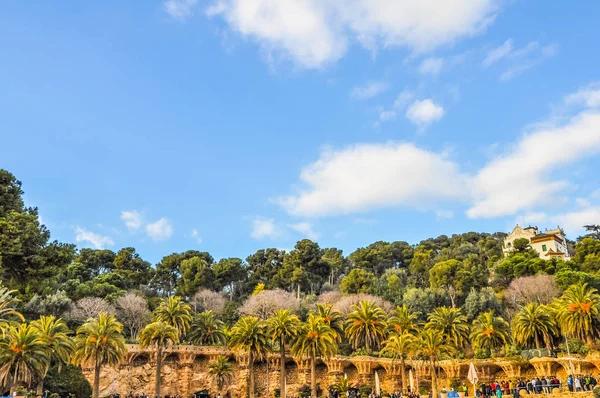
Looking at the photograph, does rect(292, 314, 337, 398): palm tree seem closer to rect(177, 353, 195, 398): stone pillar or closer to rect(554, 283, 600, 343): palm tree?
rect(177, 353, 195, 398): stone pillar

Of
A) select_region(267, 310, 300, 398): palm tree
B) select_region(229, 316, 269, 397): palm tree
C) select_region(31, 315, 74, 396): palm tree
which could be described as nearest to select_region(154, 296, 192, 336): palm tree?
select_region(229, 316, 269, 397): palm tree

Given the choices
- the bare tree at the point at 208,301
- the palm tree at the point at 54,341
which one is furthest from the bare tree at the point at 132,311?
the palm tree at the point at 54,341

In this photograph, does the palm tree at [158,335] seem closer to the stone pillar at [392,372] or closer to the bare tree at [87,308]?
the bare tree at [87,308]

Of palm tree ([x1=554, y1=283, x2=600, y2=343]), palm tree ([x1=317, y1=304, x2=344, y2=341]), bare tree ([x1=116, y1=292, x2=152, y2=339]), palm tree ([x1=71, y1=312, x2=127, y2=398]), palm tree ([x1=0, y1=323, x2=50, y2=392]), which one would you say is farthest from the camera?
bare tree ([x1=116, y1=292, x2=152, y2=339])

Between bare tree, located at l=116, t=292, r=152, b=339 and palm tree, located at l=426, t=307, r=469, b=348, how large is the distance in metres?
37.5

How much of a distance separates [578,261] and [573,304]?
4241cm

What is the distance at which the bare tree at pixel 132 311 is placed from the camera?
65.1 m

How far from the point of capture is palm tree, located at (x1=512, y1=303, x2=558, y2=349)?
159 feet

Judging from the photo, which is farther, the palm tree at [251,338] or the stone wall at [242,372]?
the stone wall at [242,372]

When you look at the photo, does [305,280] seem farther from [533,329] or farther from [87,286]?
[533,329]

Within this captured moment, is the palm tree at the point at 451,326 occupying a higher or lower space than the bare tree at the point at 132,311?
lower

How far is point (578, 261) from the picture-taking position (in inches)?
3250

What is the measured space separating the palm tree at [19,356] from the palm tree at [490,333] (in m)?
41.8

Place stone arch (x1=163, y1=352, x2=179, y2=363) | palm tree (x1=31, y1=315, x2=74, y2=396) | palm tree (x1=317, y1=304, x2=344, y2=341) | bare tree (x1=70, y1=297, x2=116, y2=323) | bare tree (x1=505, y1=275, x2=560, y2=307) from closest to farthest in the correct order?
1. palm tree (x1=31, y1=315, x2=74, y2=396)
2. palm tree (x1=317, y1=304, x2=344, y2=341)
3. stone arch (x1=163, y1=352, x2=179, y2=363)
4. bare tree (x1=70, y1=297, x2=116, y2=323)
5. bare tree (x1=505, y1=275, x2=560, y2=307)
